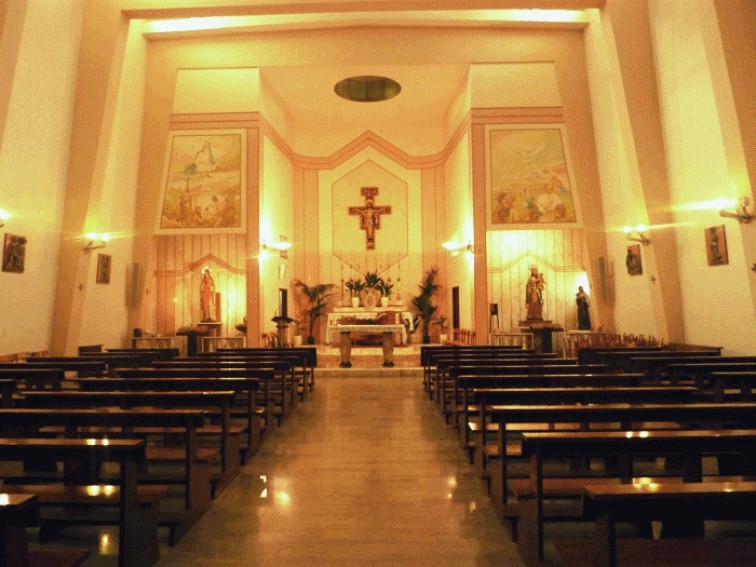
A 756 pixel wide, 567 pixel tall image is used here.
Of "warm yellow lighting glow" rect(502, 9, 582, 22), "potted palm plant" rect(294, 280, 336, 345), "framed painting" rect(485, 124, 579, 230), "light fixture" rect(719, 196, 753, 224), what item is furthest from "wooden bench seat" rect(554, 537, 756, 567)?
"potted palm plant" rect(294, 280, 336, 345)

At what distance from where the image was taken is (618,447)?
2.45m

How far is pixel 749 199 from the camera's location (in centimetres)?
712

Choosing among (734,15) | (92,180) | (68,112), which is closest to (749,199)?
(734,15)

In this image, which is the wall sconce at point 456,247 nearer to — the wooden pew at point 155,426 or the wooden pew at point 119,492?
the wooden pew at point 155,426

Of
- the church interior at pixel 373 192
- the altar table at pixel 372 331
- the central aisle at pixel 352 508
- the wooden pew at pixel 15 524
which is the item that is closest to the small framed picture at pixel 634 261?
the church interior at pixel 373 192

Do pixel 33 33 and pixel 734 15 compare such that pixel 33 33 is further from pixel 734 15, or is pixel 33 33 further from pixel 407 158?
pixel 407 158

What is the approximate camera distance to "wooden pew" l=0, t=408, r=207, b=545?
123 inches

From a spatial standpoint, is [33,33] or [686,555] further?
[33,33]

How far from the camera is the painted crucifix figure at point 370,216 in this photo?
17484mm

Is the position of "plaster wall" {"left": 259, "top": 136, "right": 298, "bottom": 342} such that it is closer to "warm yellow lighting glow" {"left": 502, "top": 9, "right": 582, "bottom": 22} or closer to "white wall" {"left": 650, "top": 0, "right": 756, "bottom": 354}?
"warm yellow lighting glow" {"left": 502, "top": 9, "right": 582, "bottom": 22}

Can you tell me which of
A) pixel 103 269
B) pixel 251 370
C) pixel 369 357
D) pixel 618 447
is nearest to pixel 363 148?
pixel 369 357

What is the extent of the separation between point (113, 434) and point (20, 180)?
5.88 meters

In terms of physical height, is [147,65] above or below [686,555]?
above

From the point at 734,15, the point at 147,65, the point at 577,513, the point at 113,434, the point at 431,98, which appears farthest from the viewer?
the point at 431,98
